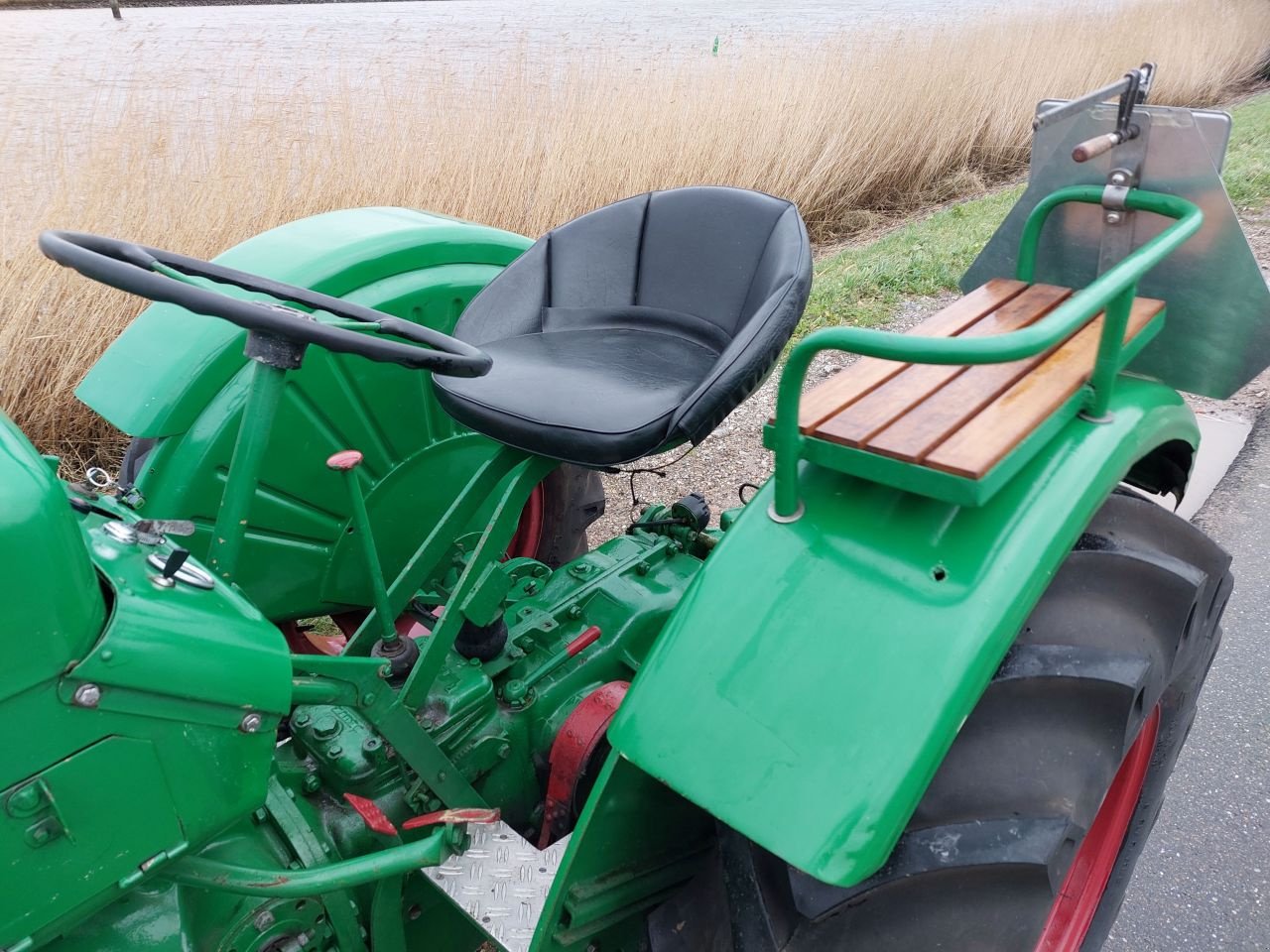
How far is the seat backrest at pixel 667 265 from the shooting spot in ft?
5.60

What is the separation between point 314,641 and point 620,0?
1651cm

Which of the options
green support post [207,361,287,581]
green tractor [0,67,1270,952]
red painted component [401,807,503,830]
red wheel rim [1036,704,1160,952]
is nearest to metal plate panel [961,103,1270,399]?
green tractor [0,67,1270,952]

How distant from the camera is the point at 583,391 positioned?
5.04 ft

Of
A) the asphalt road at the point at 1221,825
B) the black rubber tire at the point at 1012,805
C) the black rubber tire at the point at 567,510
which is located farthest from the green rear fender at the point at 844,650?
the asphalt road at the point at 1221,825

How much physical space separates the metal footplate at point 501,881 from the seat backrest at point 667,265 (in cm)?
84

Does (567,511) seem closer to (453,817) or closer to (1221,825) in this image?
(453,817)

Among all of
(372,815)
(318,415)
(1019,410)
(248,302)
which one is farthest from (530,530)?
(1019,410)

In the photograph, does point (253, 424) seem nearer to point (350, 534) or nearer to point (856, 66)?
point (350, 534)

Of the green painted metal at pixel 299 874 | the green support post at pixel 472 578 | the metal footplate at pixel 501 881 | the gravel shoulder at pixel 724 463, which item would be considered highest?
the green support post at pixel 472 578

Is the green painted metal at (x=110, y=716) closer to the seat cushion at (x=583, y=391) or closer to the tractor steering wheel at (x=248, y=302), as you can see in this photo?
the tractor steering wheel at (x=248, y=302)

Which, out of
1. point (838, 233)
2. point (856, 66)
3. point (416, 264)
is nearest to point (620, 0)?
point (856, 66)

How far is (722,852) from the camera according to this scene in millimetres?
1126

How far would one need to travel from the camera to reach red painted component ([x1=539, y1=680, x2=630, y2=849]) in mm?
1467

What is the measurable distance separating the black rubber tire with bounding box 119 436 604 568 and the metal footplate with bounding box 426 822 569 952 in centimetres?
78
